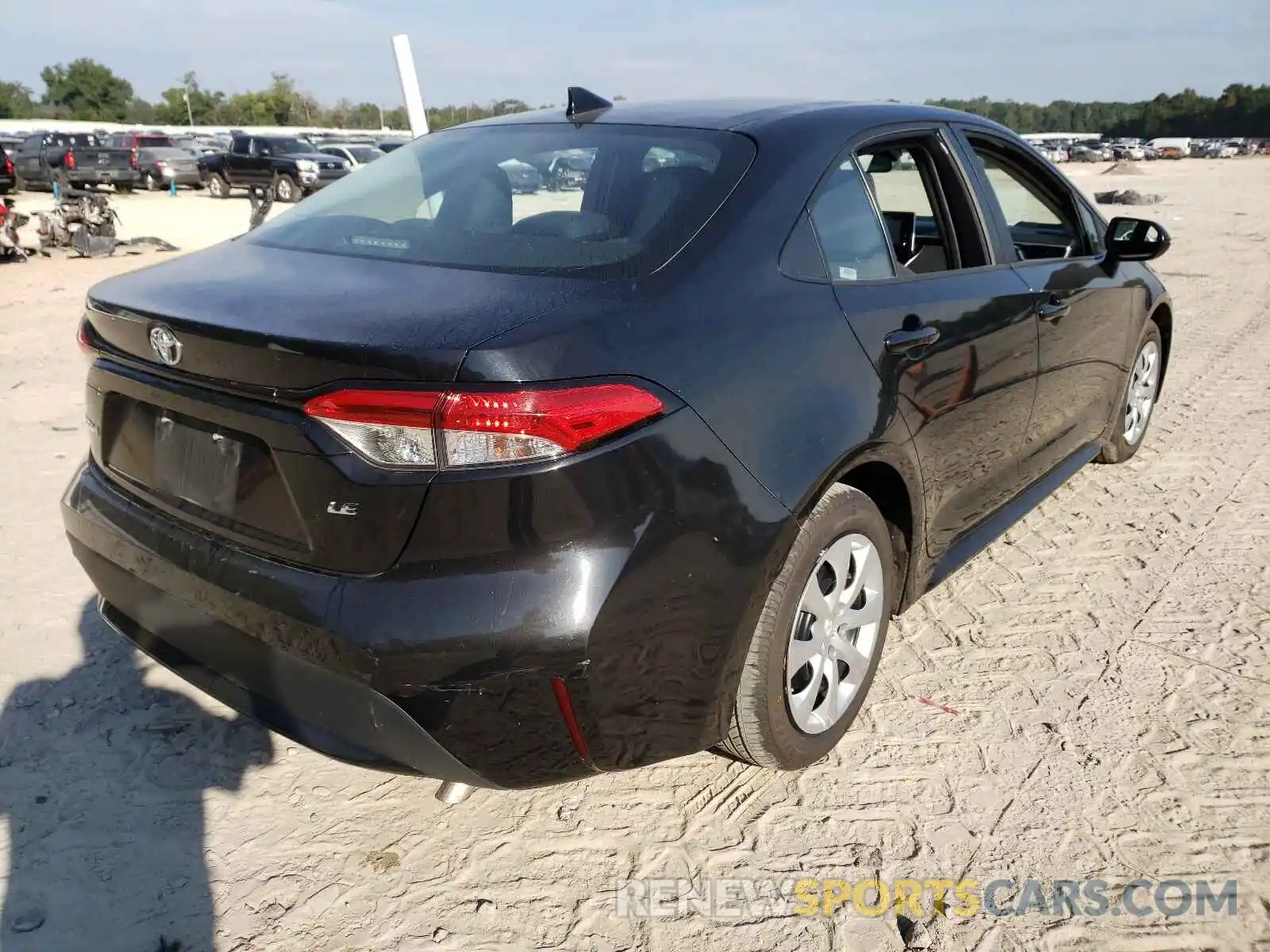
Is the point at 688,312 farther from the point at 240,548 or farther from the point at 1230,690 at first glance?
the point at 1230,690

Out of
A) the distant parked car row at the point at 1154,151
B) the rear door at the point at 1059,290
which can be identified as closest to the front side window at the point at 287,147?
the rear door at the point at 1059,290

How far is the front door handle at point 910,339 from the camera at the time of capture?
2.52 m

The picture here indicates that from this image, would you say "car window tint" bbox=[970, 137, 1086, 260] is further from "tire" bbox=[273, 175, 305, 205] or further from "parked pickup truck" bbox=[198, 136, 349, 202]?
"tire" bbox=[273, 175, 305, 205]

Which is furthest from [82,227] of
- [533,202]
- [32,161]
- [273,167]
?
[32,161]

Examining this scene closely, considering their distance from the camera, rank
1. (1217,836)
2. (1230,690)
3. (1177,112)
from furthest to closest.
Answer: (1177,112)
(1230,690)
(1217,836)

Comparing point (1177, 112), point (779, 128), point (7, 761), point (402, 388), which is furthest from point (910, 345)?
point (1177, 112)

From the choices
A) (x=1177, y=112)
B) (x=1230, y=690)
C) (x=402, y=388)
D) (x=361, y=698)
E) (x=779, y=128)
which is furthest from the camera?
(x=1177, y=112)

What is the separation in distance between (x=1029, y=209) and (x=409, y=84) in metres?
5.31

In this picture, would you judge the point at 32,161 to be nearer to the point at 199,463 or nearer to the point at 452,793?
the point at 199,463

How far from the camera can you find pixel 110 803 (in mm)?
2475

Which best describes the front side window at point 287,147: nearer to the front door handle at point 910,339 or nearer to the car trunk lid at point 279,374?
the car trunk lid at point 279,374

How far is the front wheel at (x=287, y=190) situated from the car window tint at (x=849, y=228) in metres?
23.3

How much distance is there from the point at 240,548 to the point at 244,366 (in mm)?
401

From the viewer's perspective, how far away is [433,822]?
8.03 feet
